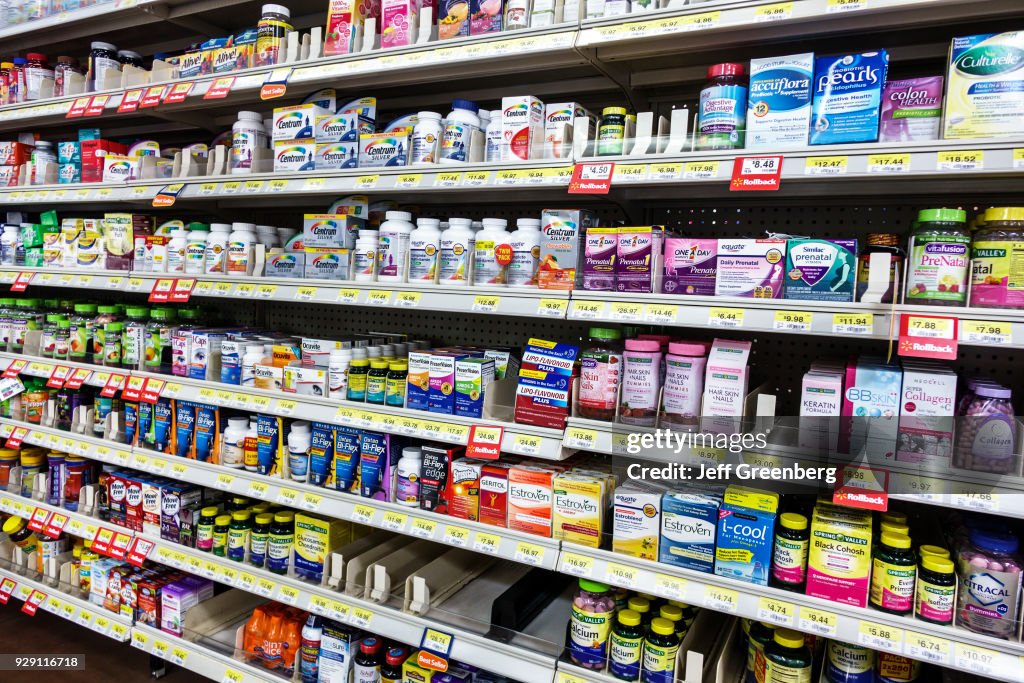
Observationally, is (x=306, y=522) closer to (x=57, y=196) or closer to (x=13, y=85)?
(x=57, y=196)

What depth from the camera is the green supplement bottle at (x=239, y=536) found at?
7.16ft

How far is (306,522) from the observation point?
2072 mm

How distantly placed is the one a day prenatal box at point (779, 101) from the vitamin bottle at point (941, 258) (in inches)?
13.0

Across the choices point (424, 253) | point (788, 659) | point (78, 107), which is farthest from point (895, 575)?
point (78, 107)

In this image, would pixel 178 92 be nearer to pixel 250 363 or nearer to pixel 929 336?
pixel 250 363

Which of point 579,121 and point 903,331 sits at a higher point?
point 579,121

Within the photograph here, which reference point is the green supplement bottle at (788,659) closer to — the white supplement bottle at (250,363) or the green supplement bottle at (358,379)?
the green supplement bottle at (358,379)

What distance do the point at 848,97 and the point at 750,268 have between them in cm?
42

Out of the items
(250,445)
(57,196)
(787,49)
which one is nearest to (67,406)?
(57,196)

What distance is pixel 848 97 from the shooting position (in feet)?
4.45

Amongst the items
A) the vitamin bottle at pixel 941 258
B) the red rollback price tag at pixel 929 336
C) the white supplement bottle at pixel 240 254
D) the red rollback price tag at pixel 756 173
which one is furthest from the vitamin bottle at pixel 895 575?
the white supplement bottle at pixel 240 254

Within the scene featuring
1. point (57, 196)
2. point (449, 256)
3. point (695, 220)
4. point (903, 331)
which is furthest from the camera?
point (57, 196)

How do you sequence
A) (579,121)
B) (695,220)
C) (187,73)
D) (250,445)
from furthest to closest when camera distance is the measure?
(187,73), (250,445), (695,220), (579,121)

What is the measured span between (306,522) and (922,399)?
1818mm
